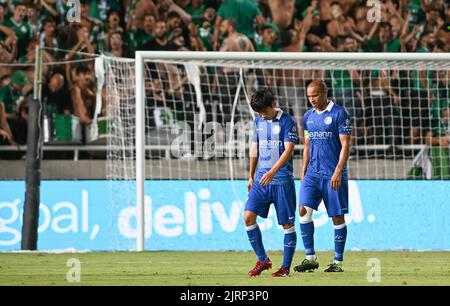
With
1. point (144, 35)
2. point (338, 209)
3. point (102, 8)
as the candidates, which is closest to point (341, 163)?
point (338, 209)

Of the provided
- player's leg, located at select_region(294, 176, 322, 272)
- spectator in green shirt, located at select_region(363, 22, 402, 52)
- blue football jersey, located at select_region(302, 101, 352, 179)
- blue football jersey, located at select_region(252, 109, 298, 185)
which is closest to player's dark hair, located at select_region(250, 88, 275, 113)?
blue football jersey, located at select_region(252, 109, 298, 185)

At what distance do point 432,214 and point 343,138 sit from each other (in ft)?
17.7

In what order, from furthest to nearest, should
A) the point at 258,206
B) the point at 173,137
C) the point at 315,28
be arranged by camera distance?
the point at 315,28
the point at 173,137
the point at 258,206

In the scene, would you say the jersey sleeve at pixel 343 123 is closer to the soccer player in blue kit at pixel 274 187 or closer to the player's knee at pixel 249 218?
the soccer player in blue kit at pixel 274 187

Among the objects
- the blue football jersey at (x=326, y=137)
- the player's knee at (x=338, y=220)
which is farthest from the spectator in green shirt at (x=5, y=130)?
the player's knee at (x=338, y=220)

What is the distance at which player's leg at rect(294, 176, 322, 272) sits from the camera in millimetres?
10445

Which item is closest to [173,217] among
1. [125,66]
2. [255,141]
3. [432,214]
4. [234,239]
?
[234,239]

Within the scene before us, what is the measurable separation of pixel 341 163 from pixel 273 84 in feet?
23.3

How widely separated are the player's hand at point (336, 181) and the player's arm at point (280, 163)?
0.69 m

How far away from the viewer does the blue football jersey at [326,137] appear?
10.4 meters

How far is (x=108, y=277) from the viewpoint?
9906mm

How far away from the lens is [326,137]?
34.3 feet

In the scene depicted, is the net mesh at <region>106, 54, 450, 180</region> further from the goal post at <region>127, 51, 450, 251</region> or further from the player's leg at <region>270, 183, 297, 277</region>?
the player's leg at <region>270, 183, 297, 277</region>

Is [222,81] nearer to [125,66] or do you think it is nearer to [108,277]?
[125,66]
